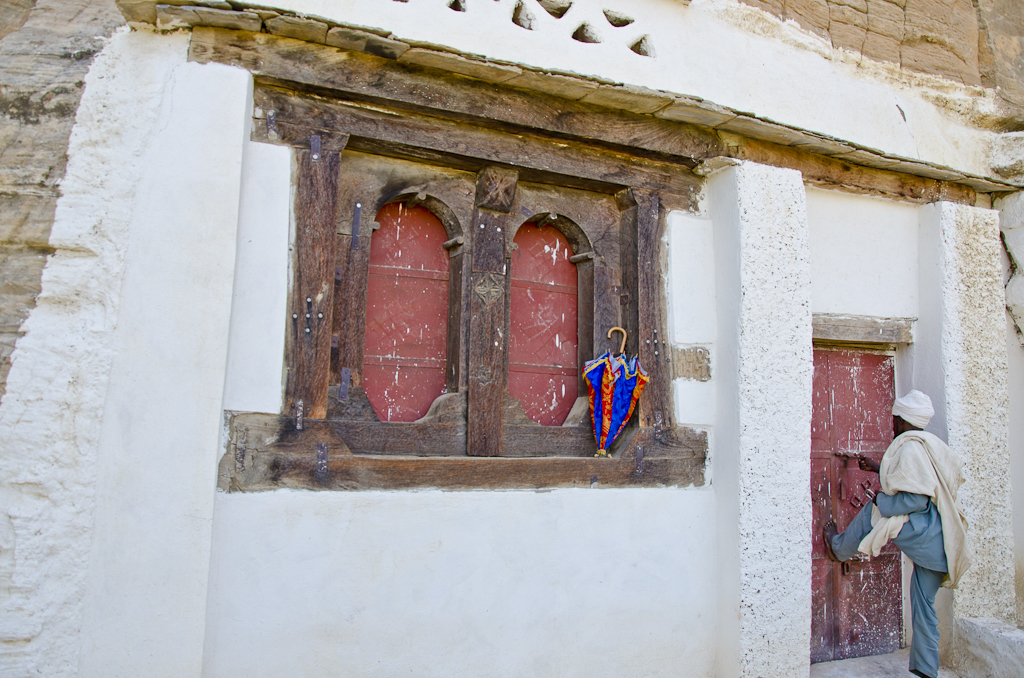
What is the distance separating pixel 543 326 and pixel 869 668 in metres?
2.42

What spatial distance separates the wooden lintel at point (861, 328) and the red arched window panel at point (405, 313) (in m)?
1.99

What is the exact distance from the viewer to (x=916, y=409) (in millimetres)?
3668

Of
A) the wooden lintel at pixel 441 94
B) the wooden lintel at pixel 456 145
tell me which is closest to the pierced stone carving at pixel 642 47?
the wooden lintel at pixel 441 94

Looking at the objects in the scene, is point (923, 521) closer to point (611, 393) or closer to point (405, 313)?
point (611, 393)

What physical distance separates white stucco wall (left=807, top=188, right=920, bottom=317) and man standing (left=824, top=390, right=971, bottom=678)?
0.69 m

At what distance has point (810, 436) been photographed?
371 centimetres

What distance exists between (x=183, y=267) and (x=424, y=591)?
1.49 meters

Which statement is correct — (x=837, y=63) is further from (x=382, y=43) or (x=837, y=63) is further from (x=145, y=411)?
(x=145, y=411)

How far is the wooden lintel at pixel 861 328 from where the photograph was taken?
3.89 metres

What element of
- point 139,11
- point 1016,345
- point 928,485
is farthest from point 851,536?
point 139,11

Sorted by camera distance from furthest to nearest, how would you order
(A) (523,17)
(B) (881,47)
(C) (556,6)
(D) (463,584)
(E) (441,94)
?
1. (B) (881,47)
2. (C) (556,6)
3. (A) (523,17)
4. (E) (441,94)
5. (D) (463,584)

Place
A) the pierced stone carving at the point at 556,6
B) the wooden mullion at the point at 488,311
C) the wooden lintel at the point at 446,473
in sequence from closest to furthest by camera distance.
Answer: the wooden lintel at the point at 446,473 → the wooden mullion at the point at 488,311 → the pierced stone carving at the point at 556,6

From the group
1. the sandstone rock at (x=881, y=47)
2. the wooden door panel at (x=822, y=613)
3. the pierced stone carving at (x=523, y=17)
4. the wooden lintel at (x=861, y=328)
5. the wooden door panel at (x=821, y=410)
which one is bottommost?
the wooden door panel at (x=822, y=613)

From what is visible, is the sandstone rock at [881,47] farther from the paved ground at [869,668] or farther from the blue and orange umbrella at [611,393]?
the paved ground at [869,668]
